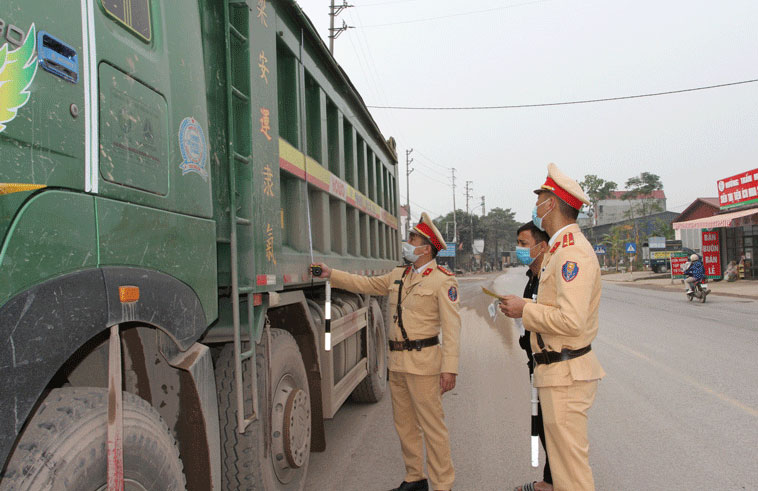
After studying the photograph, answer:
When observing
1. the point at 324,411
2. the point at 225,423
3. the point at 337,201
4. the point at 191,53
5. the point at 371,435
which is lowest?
the point at 371,435

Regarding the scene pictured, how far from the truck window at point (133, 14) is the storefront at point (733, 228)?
26599 mm

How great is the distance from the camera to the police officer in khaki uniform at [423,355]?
355 cm

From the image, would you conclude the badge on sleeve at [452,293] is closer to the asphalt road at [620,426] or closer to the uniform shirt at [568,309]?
the uniform shirt at [568,309]

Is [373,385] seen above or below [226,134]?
below

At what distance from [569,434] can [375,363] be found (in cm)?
363

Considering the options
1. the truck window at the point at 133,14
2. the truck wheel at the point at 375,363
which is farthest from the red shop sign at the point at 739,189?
the truck window at the point at 133,14

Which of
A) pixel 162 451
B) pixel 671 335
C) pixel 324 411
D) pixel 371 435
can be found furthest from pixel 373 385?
pixel 671 335

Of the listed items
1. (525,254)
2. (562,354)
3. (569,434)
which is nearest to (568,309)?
(562,354)

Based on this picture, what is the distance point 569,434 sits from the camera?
257 centimetres

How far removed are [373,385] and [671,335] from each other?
6.89 metres

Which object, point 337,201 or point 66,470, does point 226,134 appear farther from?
point 337,201

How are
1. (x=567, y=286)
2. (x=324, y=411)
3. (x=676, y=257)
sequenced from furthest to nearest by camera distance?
(x=676, y=257) < (x=324, y=411) < (x=567, y=286)

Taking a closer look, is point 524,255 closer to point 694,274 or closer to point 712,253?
point 694,274

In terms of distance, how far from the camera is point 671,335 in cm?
1015
